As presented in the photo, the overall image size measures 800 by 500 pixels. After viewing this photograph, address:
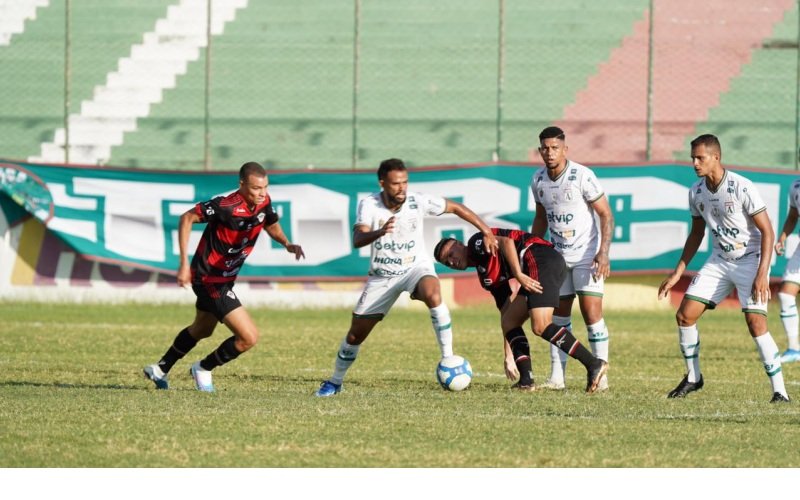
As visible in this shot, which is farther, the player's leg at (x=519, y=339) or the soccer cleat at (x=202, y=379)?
the player's leg at (x=519, y=339)

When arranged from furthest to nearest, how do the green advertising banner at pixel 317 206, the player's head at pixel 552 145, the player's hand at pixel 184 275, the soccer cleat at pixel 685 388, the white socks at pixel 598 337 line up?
the green advertising banner at pixel 317 206
the white socks at pixel 598 337
the player's head at pixel 552 145
the soccer cleat at pixel 685 388
the player's hand at pixel 184 275

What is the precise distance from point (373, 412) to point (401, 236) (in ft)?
6.17

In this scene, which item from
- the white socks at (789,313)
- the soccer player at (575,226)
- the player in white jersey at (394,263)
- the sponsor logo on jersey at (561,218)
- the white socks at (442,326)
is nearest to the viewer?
the player in white jersey at (394,263)

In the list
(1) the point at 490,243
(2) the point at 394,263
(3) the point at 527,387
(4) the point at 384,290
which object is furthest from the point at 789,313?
(4) the point at 384,290

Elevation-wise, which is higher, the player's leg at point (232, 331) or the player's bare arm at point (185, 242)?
the player's bare arm at point (185, 242)

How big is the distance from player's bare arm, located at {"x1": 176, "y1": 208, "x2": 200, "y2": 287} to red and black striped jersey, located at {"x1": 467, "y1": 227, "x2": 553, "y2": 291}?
7.45 ft

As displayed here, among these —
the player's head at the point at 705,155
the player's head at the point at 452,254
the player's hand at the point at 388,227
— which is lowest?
the player's head at the point at 452,254

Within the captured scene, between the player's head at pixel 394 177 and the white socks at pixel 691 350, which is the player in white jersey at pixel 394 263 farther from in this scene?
the white socks at pixel 691 350

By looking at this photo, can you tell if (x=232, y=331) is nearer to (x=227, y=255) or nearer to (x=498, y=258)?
(x=227, y=255)

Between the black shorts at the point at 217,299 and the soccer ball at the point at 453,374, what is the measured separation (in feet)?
5.85

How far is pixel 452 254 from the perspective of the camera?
10.4 m

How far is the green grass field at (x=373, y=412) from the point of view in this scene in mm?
7551

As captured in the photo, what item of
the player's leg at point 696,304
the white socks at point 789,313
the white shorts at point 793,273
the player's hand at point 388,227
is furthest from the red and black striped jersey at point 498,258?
the white shorts at point 793,273

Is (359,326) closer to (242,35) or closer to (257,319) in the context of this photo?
(257,319)
